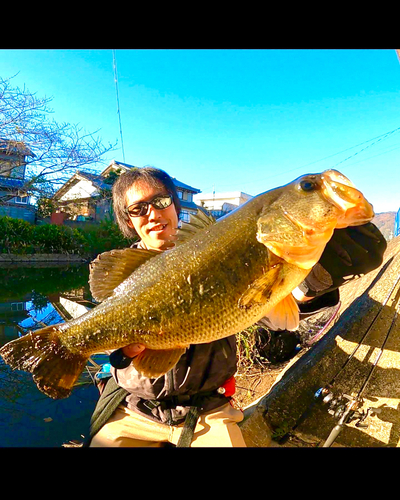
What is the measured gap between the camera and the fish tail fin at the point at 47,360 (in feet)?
6.04

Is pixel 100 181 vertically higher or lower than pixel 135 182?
higher

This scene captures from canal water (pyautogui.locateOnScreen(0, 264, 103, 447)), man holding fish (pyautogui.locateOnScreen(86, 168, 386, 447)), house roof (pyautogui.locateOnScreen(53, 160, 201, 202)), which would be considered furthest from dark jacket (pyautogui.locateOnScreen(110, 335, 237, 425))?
house roof (pyautogui.locateOnScreen(53, 160, 201, 202))

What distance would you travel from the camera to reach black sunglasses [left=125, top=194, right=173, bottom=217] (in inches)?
104

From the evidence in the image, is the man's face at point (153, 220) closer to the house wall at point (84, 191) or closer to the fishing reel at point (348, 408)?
the fishing reel at point (348, 408)

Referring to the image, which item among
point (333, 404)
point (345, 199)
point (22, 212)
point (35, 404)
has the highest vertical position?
point (22, 212)

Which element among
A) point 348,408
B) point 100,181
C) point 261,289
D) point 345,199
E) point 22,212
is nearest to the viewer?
point 345,199

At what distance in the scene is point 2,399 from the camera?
5.22 metres

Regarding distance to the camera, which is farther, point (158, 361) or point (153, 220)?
point (153, 220)

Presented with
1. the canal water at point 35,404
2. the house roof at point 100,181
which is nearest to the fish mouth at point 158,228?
the canal water at point 35,404

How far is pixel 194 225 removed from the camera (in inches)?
78.7

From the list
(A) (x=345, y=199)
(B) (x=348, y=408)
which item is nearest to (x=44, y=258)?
(B) (x=348, y=408)

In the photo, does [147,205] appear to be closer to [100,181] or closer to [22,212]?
[100,181]

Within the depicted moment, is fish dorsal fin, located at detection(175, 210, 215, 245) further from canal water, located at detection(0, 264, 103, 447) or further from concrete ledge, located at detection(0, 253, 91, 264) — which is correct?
concrete ledge, located at detection(0, 253, 91, 264)

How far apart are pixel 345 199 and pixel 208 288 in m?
0.92
